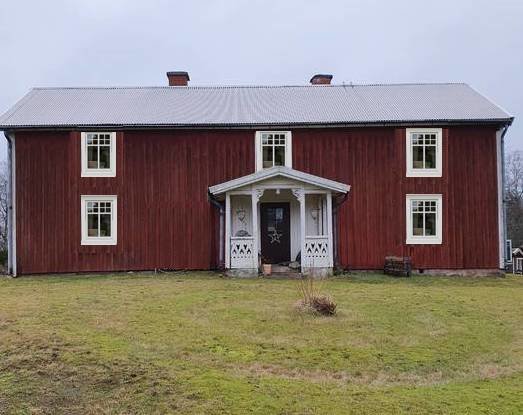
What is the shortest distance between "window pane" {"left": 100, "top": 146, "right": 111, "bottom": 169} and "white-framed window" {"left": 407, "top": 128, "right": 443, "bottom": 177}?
411 inches

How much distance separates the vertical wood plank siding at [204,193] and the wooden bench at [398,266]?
1.92 feet

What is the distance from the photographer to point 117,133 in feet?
64.8

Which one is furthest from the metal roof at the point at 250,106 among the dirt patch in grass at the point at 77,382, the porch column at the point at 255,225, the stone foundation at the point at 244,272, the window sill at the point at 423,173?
the dirt patch in grass at the point at 77,382

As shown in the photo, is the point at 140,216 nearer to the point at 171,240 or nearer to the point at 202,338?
the point at 171,240

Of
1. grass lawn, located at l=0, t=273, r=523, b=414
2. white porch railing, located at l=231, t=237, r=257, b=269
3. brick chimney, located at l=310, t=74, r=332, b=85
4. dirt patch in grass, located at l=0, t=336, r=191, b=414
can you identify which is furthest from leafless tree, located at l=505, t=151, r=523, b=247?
dirt patch in grass, located at l=0, t=336, r=191, b=414

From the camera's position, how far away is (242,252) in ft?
58.5

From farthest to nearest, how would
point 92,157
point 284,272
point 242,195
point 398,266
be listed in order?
1. point 92,157
2. point 242,195
3. point 398,266
4. point 284,272

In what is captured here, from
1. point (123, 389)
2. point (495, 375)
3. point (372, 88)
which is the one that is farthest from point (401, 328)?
point (372, 88)

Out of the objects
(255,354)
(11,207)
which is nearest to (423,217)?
(255,354)

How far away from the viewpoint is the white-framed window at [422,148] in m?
19.8

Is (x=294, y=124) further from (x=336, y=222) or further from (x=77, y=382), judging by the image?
(x=77, y=382)

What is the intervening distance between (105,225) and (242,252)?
5177 millimetres

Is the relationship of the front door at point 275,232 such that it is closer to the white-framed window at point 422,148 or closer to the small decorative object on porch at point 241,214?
the small decorative object on porch at point 241,214

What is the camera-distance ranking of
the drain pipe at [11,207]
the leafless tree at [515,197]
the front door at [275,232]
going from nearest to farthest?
1. the drain pipe at [11,207]
2. the front door at [275,232]
3. the leafless tree at [515,197]
